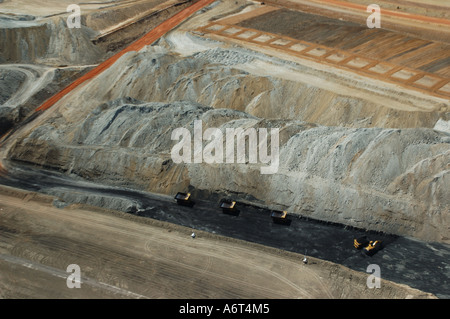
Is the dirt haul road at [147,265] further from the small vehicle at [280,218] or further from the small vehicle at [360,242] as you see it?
the small vehicle at [280,218]

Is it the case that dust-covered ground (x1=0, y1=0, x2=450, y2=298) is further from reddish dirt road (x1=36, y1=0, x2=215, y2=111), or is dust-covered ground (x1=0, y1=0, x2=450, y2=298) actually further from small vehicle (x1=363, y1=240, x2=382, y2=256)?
reddish dirt road (x1=36, y1=0, x2=215, y2=111)

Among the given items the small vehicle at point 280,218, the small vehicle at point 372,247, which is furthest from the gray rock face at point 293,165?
the small vehicle at point 372,247

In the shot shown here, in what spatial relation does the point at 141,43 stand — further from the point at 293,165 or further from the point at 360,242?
the point at 360,242

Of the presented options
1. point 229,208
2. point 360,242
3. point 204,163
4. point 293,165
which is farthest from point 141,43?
point 360,242

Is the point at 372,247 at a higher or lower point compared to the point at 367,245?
higher

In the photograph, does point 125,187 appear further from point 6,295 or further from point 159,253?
point 6,295

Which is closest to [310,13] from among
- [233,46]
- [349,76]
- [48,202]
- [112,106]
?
[233,46]

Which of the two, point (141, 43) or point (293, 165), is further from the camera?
point (141, 43)
